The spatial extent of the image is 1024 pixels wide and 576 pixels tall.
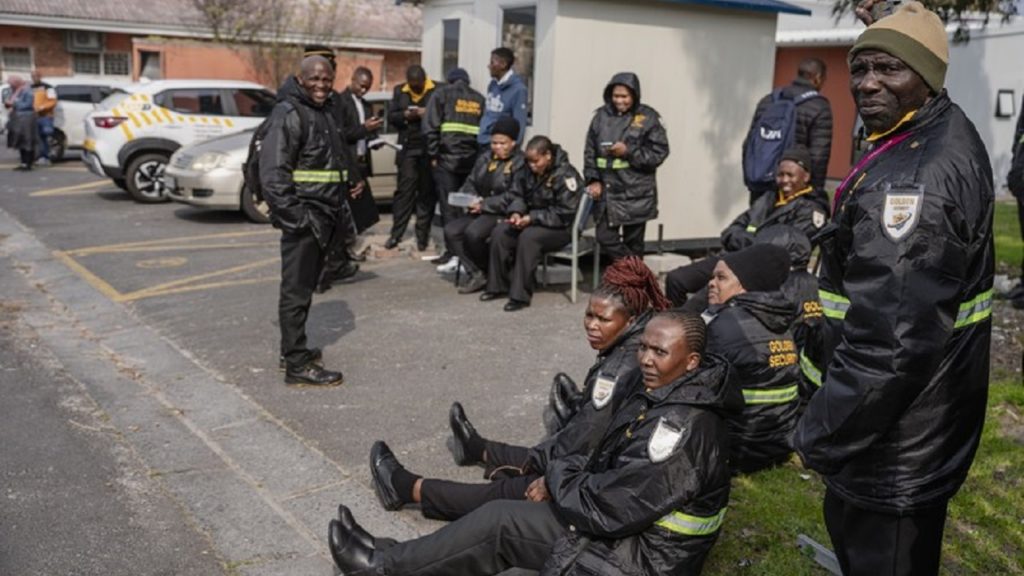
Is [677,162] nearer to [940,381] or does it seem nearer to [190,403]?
[190,403]

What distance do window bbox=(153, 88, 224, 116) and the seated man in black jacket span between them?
998 cm

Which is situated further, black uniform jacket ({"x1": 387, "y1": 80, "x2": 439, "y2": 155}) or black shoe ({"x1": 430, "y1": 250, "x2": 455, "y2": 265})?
black uniform jacket ({"x1": 387, "y1": 80, "x2": 439, "y2": 155})

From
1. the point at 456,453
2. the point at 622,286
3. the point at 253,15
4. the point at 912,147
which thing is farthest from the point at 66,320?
the point at 253,15

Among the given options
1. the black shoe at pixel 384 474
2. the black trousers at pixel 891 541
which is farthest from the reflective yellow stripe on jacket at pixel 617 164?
the black trousers at pixel 891 541

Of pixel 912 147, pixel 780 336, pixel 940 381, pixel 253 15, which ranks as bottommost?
pixel 780 336

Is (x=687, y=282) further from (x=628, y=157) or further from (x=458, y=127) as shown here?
(x=458, y=127)

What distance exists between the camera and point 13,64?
29125 mm

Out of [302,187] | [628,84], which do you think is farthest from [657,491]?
[628,84]

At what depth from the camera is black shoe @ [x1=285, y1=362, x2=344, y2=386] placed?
6.23 metres

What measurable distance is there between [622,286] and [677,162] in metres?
5.83

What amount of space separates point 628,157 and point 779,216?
192cm

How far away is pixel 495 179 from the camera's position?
870 cm

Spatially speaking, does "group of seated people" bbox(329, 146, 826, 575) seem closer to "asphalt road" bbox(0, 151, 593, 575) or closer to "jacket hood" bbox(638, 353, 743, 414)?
"jacket hood" bbox(638, 353, 743, 414)

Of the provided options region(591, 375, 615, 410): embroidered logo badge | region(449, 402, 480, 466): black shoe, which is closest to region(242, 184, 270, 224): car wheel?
region(449, 402, 480, 466): black shoe
